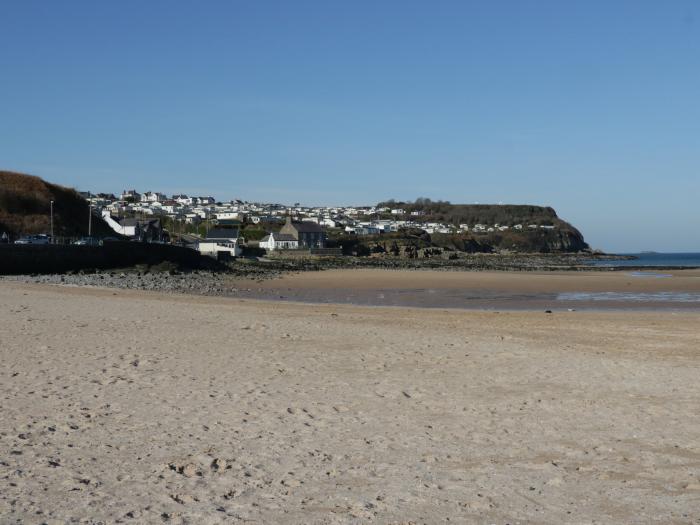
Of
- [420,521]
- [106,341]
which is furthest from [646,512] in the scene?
[106,341]

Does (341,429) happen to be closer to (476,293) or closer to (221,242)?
(476,293)

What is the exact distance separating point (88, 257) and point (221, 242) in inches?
1565

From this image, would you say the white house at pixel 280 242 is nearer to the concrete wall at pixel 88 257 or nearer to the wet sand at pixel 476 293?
the concrete wall at pixel 88 257

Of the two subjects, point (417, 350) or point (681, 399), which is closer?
point (681, 399)

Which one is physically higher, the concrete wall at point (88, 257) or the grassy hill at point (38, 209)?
the grassy hill at point (38, 209)

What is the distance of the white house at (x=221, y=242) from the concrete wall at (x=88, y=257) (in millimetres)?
26639

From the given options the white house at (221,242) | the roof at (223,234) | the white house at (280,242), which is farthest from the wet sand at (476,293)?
the white house at (280,242)

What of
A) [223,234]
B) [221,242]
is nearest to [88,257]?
[221,242]

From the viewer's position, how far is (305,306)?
→ 2320 centimetres

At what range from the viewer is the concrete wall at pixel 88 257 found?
37.5m

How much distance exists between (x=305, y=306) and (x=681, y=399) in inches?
614

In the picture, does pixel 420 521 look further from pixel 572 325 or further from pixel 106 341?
pixel 572 325

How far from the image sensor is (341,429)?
23.0 feet

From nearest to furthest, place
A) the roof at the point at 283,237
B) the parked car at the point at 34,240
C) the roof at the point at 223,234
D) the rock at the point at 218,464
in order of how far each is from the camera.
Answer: the rock at the point at 218,464 < the parked car at the point at 34,240 < the roof at the point at 223,234 < the roof at the point at 283,237
